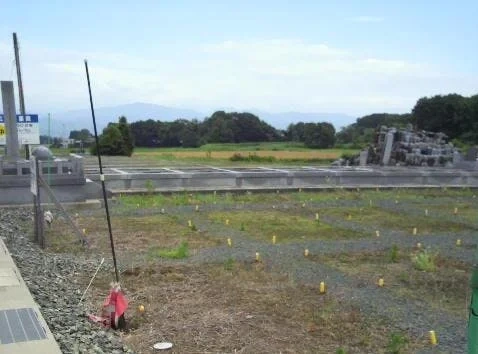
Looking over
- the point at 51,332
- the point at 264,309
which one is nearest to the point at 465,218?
the point at 264,309

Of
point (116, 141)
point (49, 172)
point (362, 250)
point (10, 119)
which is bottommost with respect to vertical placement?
point (362, 250)

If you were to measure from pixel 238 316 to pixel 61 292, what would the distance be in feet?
7.69

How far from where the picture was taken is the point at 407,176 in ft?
67.1

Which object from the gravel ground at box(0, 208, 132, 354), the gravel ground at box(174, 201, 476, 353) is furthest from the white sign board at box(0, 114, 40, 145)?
the gravel ground at box(174, 201, 476, 353)

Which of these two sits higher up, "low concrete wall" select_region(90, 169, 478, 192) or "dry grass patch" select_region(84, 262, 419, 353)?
"low concrete wall" select_region(90, 169, 478, 192)

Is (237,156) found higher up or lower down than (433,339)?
higher up

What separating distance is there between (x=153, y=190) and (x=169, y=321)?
36.8 feet

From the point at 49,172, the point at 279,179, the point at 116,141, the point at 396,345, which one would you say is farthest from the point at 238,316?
the point at 116,141

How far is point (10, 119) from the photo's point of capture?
53.2 feet

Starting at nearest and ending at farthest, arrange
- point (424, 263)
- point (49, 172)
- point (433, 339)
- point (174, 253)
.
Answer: point (433, 339) < point (424, 263) < point (174, 253) < point (49, 172)

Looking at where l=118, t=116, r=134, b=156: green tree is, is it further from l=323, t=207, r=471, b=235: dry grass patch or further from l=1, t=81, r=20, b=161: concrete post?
l=323, t=207, r=471, b=235: dry grass patch

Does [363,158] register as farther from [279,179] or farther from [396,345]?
[396,345]

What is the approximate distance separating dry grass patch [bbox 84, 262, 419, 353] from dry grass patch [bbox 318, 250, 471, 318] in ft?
3.79

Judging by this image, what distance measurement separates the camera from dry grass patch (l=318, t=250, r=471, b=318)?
6793 mm
